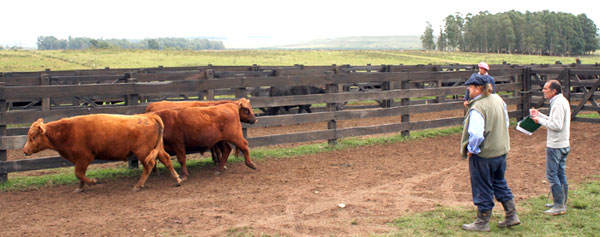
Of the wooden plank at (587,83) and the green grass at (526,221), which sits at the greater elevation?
the wooden plank at (587,83)

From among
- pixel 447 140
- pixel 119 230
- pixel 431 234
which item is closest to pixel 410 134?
pixel 447 140

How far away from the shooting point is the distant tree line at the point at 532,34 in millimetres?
119125

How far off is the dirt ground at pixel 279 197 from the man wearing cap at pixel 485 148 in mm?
917

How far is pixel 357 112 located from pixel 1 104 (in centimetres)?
671

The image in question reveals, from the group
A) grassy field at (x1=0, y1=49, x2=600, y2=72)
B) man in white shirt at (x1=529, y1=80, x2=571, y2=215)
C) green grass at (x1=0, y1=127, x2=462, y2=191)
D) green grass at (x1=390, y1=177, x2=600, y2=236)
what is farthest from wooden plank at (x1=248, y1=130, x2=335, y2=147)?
grassy field at (x1=0, y1=49, x2=600, y2=72)

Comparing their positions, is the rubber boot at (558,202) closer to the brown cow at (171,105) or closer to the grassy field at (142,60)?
the brown cow at (171,105)

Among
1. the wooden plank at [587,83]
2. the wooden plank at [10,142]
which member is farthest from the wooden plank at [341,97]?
the wooden plank at [10,142]

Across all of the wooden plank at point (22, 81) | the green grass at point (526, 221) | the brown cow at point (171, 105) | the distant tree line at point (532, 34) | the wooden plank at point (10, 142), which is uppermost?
the distant tree line at point (532, 34)

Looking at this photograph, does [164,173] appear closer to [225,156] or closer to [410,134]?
[225,156]

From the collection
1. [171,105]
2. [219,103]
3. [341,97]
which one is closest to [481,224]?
[219,103]

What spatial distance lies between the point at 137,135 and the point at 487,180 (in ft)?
15.5

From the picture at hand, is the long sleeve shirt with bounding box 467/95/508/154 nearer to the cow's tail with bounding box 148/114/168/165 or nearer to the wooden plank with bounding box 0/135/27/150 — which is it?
the cow's tail with bounding box 148/114/168/165

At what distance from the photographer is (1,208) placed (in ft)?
22.1

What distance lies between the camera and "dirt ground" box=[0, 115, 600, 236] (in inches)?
230
